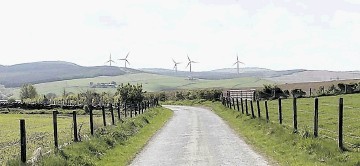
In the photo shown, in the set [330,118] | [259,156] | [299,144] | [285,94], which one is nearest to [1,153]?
[259,156]

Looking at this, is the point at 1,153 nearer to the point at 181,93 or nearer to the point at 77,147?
the point at 77,147

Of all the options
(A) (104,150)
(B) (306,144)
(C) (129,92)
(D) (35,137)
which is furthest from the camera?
(C) (129,92)

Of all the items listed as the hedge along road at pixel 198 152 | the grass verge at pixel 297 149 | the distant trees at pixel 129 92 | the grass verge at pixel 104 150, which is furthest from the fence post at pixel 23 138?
the distant trees at pixel 129 92

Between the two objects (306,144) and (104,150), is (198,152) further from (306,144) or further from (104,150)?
(306,144)

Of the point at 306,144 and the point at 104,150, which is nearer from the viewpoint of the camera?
the point at 306,144

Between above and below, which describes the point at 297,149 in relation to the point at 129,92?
below

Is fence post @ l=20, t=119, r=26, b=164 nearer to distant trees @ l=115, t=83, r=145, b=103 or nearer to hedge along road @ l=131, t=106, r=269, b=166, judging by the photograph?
hedge along road @ l=131, t=106, r=269, b=166

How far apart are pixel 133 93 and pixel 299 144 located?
77373 mm

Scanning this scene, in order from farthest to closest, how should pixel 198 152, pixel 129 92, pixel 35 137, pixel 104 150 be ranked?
pixel 129 92
pixel 35 137
pixel 104 150
pixel 198 152

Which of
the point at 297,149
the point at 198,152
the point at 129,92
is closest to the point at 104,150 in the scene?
the point at 198,152

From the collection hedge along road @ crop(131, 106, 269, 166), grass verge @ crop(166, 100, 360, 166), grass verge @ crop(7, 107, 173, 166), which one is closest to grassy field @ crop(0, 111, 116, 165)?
grass verge @ crop(7, 107, 173, 166)

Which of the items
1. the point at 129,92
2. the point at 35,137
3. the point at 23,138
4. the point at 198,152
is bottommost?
the point at 198,152

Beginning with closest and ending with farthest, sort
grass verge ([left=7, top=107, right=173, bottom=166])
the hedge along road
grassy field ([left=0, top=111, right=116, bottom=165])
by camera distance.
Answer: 1. grass verge ([left=7, top=107, right=173, bottom=166])
2. the hedge along road
3. grassy field ([left=0, top=111, right=116, bottom=165])

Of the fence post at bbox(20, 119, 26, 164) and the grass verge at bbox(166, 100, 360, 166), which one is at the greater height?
the fence post at bbox(20, 119, 26, 164)
